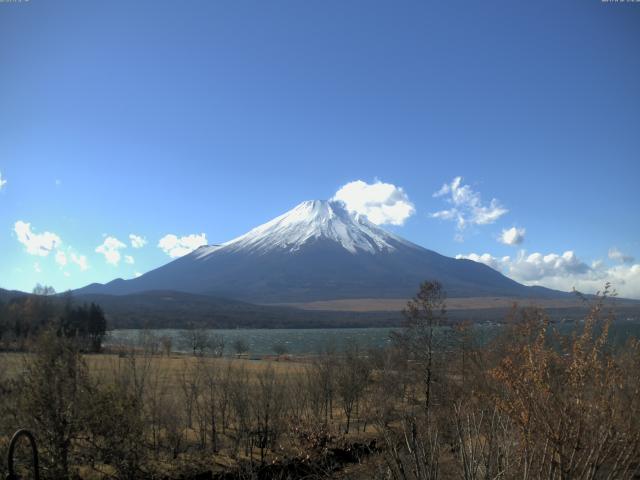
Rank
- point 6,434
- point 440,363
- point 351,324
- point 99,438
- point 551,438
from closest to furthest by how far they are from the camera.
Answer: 1. point 551,438
2. point 6,434
3. point 99,438
4. point 440,363
5. point 351,324

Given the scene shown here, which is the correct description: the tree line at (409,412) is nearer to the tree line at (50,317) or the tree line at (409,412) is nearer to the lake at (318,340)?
the lake at (318,340)

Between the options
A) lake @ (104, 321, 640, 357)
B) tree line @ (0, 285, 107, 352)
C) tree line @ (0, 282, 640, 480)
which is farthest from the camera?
tree line @ (0, 285, 107, 352)

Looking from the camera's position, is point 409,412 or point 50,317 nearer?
point 409,412

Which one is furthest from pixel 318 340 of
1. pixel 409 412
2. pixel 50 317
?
pixel 409 412

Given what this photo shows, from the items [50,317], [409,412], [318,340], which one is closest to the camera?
[409,412]

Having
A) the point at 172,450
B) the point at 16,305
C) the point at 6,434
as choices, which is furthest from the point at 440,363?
the point at 16,305

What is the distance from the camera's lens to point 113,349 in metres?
76.6

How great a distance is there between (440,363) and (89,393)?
700 inches

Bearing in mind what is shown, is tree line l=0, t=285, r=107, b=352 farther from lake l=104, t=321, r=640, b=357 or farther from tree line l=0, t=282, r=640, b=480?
tree line l=0, t=282, r=640, b=480

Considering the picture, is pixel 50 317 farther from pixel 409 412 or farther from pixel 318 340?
pixel 409 412

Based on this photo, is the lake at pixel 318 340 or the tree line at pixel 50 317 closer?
the lake at pixel 318 340

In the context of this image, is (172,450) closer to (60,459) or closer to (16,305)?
(60,459)

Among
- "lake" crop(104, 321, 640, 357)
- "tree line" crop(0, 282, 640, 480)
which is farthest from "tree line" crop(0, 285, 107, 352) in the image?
"tree line" crop(0, 282, 640, 480)

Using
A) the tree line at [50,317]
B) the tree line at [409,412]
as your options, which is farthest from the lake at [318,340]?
the tree line at [50,317]
